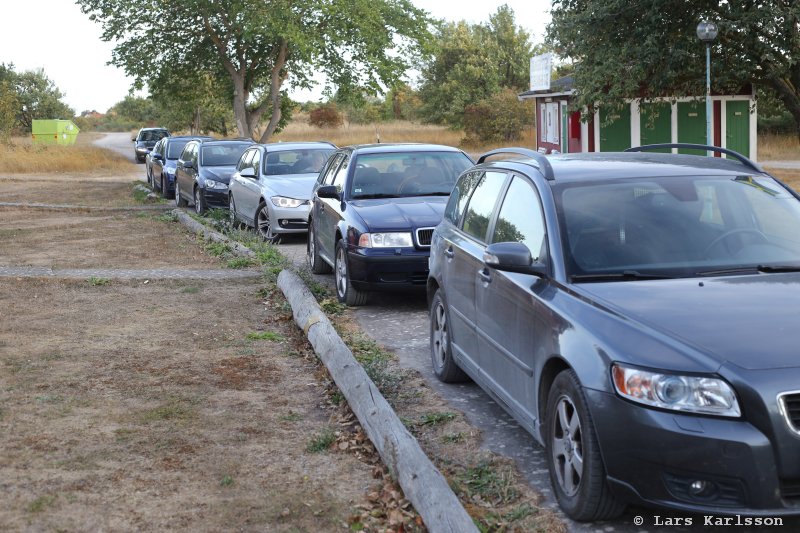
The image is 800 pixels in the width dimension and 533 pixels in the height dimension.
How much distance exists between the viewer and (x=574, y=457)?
188 inches

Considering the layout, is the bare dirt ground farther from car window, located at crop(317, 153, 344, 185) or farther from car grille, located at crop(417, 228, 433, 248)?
car window, located at crop(317, 153, 344, 185)

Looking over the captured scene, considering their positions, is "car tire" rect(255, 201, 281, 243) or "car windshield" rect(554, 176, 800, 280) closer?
"car windshield" rect(554, 176, 800, 280)

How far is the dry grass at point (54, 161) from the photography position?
155ft

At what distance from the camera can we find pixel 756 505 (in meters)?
4.17

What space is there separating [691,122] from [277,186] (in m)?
18.1

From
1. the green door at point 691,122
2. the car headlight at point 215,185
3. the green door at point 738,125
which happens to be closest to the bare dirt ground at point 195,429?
the car headlight at point 215,185

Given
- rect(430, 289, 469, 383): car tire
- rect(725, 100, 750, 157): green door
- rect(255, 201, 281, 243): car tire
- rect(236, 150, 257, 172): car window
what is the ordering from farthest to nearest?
rect(725, 100, 750, 157): green door
rect(236, 150, 257, 172): car window
rect(255, 201, 281, 243): car tire
rect(430, 289, 469, 383): car tire

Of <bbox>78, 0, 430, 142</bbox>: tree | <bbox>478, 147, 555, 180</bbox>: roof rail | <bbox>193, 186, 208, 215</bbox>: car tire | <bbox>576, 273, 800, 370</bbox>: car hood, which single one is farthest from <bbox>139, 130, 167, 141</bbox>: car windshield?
<bbox>576, 273, 800, 370</bbox>: car hood

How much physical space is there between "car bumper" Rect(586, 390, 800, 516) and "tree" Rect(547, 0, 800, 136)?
24709mm

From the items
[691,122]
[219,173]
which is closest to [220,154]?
[219,173]

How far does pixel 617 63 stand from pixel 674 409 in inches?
1019

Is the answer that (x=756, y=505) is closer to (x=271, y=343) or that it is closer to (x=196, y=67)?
(x=271, y=343)

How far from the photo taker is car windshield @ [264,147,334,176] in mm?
17984

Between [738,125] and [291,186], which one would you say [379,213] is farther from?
[738,125]
